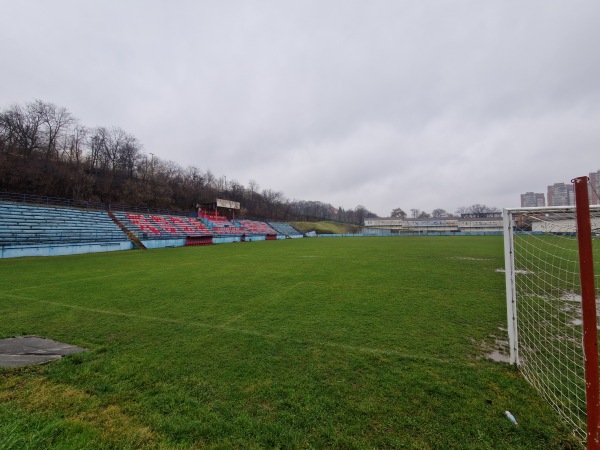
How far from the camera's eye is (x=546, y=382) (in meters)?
3.40

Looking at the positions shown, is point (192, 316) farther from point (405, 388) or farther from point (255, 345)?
point (405, 388)

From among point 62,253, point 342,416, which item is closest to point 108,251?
point 62,253

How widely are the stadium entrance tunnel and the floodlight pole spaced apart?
630 cm

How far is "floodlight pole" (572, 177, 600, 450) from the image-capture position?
230cm

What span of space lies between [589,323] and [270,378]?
3.29 m

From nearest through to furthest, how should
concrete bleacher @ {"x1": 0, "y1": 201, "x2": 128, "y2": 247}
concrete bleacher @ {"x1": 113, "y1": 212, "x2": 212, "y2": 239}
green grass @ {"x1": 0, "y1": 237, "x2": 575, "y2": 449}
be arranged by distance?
green grass @ {"x1": 0, "y1": 237, "x2": 575, "y2": 449} → concrete bleacher @ {"x1": 0, "y1": 201, "x2": 128, "y2": 247} → concrete bleacher @ {"x1": 113, "y1": 212, "x2": 212, "y2": 239}

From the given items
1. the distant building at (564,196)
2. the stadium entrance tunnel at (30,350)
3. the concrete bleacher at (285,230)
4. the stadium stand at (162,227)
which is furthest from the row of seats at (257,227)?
the stadium entrance tunnel at (30,350)

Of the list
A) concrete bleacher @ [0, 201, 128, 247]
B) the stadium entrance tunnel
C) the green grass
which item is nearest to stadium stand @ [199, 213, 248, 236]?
concrete bleacher @ [0, 201, 128, 247]

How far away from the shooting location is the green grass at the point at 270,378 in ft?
8.34

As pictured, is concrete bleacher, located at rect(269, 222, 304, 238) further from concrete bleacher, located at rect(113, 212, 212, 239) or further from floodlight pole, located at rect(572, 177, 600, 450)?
floodlight pole, located at rect(572, 177, 600, 450)

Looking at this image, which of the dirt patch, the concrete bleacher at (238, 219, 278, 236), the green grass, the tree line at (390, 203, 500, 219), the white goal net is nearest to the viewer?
the green grass

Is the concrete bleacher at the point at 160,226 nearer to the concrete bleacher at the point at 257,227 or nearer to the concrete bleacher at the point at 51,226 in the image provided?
the concrete bleacher at the point at 51,226

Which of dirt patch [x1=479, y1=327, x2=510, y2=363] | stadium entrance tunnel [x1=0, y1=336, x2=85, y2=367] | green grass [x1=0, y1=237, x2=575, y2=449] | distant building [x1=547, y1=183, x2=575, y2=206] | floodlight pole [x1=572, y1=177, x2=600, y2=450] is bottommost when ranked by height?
dirt patch [x1=479, y1=327, x2=510, y2=363]

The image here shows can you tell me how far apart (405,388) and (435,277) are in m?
8.25
